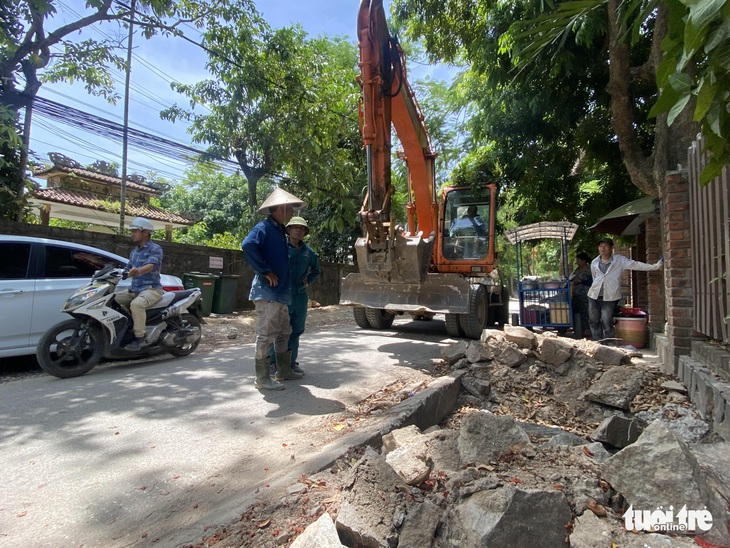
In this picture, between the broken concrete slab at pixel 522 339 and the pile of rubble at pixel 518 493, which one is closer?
the pile of rubble at pixel 518 493

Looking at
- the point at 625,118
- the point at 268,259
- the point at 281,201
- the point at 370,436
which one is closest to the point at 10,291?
the point at 268,259

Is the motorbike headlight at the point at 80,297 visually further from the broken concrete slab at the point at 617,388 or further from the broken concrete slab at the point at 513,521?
the broken concrete slab at the point at 617,388

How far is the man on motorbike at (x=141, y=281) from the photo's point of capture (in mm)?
A: 5598

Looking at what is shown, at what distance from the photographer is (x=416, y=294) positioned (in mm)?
7605

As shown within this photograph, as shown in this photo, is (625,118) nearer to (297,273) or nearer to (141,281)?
(297,273)

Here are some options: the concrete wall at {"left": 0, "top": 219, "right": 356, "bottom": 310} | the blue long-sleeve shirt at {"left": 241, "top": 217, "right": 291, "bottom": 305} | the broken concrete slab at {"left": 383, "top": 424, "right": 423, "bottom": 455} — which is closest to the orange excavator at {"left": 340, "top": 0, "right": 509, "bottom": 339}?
the blue long-sleeve shirt at {"left": 241, "top": 217, "right": 291, "bottom": 305}

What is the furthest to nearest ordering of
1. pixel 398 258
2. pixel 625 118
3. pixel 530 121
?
pixel 530 121
pixel 398 258
pixel 625 118

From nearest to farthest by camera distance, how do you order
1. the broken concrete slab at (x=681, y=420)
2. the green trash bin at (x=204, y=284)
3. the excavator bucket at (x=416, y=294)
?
1. the broken concrete slab at (x=681, y=420)
2. the excavator bucket at (x=416, y=294)
3. the green trash bin at (x=204, y=284)

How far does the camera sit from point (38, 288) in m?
5.60

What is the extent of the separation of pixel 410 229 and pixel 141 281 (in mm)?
5242

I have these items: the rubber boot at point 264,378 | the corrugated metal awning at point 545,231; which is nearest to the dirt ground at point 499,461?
the rubber boot at point 264,378

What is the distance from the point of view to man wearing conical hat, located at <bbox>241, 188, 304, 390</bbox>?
4.26m

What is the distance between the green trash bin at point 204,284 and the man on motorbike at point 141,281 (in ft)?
16.0

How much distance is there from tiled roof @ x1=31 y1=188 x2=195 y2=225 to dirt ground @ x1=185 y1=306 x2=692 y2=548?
495 inches
